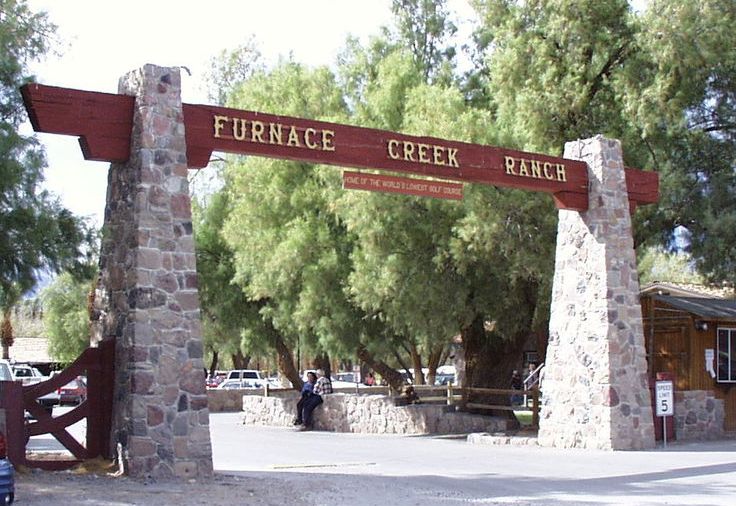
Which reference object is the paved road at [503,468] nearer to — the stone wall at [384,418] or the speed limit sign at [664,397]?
the speed limit sign at [664,397]

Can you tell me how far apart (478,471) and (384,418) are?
32.9 ft

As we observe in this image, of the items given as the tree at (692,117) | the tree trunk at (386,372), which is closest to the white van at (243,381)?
the tree trunk at (386,372)

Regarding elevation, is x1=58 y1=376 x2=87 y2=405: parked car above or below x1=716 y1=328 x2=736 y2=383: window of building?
below

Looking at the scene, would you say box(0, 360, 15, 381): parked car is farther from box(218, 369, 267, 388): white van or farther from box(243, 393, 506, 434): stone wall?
box(218, 369, 267, 388): white van

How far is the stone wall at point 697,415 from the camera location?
2088 centimetres

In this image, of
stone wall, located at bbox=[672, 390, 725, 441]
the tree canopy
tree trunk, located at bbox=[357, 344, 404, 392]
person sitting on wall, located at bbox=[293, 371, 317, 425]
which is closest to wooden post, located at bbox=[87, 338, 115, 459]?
the tree canopy

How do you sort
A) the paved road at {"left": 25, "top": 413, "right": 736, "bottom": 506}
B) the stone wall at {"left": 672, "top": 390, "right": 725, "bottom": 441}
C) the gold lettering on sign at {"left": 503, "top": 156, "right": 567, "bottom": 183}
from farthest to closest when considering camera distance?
the stone wall at {"left": 672, "top": 390, "right": 725, "bottom": 441}
the gold lettering on sign at {"left": 503, "top": 156, "right": 567, "bottom": 183}
the paved road at {"left": 25, "top": 413, "right": 736, "bottom": 506}

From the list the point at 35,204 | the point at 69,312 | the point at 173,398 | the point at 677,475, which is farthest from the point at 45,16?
the point at 69,312

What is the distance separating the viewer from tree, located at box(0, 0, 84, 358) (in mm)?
13398

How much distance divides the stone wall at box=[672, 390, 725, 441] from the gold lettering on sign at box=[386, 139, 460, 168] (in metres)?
7.33

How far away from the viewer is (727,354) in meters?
23.0

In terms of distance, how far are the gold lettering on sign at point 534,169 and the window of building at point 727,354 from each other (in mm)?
6572

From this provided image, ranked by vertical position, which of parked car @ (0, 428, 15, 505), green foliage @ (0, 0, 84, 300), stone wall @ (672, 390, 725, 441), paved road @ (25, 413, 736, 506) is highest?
green foliage @ (0, 0, 84, 300)

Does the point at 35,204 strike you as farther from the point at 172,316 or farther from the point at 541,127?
the point at 541,127
